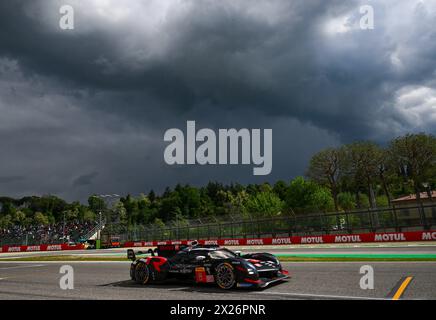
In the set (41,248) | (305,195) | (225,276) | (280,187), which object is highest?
(280,187)

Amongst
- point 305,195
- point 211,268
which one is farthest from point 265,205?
point 211,268

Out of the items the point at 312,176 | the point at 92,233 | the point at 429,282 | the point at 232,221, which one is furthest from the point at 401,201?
the point at 429,282

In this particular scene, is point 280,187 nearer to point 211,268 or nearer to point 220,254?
point 220,254

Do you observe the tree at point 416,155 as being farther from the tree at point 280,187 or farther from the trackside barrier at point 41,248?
the tree at point 280,187

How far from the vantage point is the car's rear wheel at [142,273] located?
438 inches

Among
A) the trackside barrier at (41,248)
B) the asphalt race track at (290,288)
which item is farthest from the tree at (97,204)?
the asphalt race track at (290,288)

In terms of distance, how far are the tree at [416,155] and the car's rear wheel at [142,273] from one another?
4871 cm

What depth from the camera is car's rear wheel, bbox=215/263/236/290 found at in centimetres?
937

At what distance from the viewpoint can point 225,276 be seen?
31.3 feet

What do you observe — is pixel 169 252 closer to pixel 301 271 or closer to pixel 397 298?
pixel 301 271

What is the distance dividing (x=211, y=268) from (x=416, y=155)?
52191mm

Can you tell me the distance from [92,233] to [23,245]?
22792mm

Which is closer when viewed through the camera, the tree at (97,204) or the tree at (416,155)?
the tree at (416,155)
